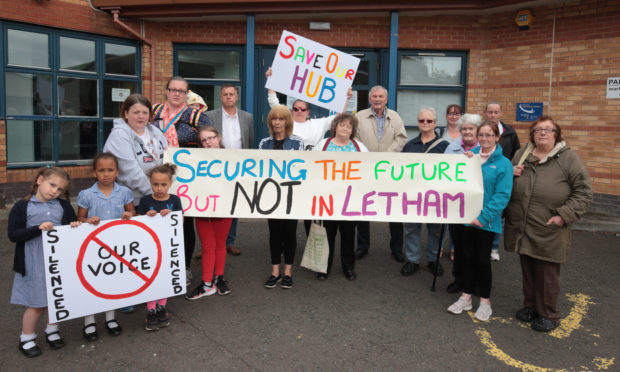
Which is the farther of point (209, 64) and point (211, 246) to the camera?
point (209, 64)

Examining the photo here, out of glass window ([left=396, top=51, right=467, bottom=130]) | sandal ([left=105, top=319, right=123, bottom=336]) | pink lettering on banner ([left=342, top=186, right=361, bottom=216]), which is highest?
glass window ([left=396, top=51, right=467, bottom=130])

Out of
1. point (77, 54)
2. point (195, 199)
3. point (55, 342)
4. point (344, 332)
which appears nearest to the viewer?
point (55, 342)

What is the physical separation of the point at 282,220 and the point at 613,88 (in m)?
6.38

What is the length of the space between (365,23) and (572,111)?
13.4 feet

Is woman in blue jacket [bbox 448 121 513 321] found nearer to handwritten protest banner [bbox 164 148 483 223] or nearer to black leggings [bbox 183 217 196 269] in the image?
handwritten protest banner [bbox 164 148 483 223]

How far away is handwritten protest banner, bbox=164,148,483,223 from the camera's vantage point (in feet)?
13.3

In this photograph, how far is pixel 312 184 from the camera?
4133mm

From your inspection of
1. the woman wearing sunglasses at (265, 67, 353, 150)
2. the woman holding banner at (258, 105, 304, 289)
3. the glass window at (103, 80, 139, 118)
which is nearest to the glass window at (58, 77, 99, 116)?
the glass window at (103, 80, 139, 118)

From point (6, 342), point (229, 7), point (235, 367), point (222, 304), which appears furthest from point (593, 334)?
point (229, 7)

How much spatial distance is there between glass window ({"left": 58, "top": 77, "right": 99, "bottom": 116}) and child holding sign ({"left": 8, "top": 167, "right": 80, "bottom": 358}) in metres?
5.71

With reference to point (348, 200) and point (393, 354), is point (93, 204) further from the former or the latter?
point (393, 354)

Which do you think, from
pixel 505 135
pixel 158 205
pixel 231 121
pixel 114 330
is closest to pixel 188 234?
pixel 158 205

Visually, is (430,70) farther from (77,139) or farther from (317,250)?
(77,139)

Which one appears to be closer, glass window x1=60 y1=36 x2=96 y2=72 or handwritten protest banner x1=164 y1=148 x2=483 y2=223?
handwritten protest banner x1=164 y1=148 x2=483 y2=223
